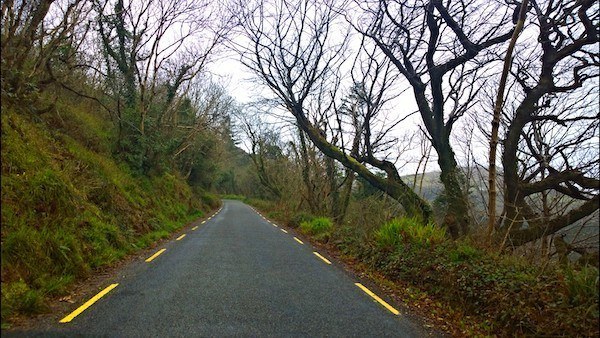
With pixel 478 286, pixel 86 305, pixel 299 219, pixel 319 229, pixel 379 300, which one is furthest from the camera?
pixel 299 219

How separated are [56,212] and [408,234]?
23.5 feet

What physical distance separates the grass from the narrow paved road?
0.83 meters

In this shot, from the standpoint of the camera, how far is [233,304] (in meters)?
5.42

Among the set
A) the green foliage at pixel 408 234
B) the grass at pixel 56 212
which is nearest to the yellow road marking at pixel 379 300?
the green foliage at pixel 408 234

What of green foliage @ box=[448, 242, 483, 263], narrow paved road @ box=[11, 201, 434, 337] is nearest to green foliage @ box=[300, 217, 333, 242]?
narrow paved road @ box=[11, 201, 434, 337]

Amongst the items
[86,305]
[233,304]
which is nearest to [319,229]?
[233,304]

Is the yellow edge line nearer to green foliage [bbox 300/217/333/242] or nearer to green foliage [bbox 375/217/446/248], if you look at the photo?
green foliage [bbox 375/217/446/248]

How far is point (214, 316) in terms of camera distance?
487 centimetres

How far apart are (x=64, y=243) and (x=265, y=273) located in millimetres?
3511

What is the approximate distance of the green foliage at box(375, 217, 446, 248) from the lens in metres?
8.28

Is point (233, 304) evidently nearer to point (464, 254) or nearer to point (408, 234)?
point (464, 254)

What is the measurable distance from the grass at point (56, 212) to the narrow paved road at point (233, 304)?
32.5 inches

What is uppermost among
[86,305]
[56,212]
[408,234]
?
[408,234]

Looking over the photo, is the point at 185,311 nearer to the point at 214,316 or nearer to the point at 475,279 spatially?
the point at 214,316
